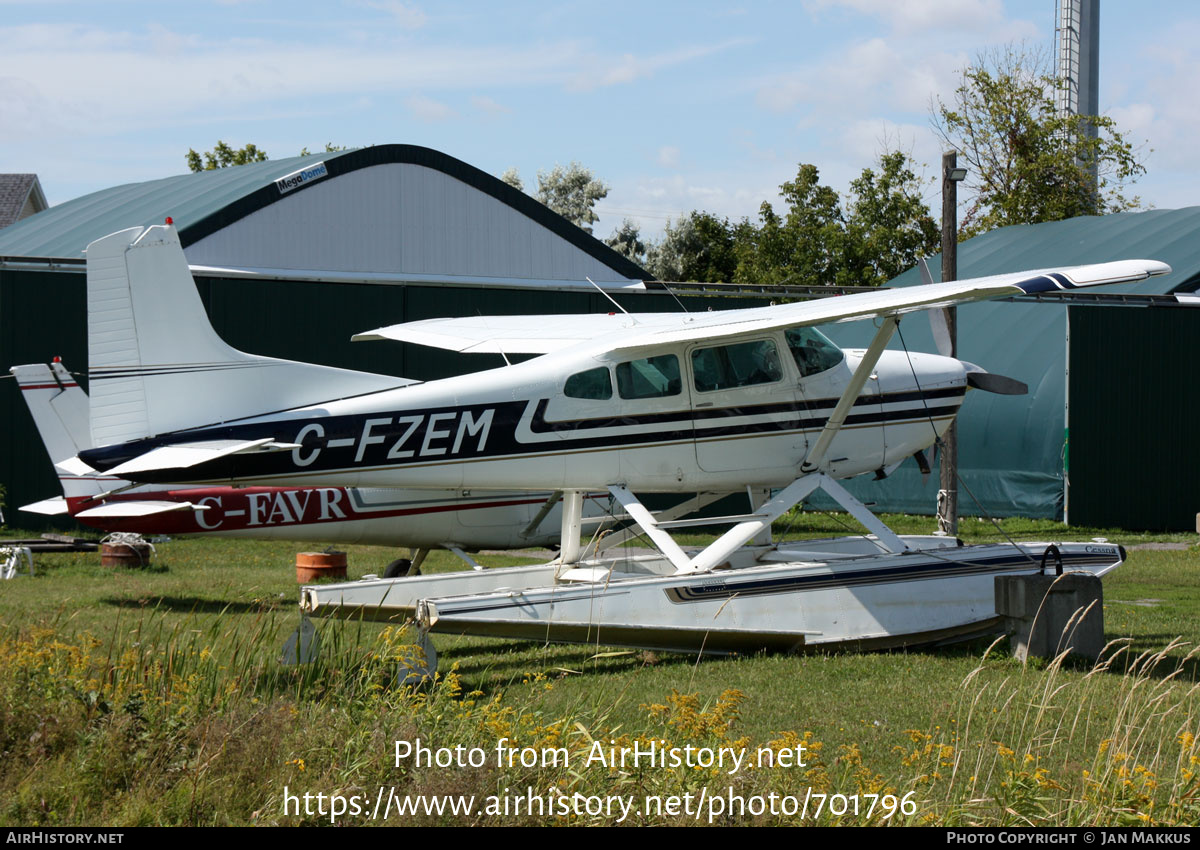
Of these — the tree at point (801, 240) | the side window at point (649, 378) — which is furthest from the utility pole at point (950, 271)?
the tree at point (801, 240)

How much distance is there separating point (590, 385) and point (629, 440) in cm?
61

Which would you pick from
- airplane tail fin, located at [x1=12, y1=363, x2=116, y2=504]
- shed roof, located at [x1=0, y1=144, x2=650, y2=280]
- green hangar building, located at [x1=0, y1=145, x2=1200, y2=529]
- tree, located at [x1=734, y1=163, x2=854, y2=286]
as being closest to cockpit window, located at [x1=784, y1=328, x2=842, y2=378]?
airplane tail fin, located at [x1=12, y1=363, x2=116, y2=504]

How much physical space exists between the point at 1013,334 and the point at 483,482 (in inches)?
734

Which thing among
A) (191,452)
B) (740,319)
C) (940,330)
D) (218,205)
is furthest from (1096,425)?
(191,452)

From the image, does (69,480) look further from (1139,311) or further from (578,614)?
(1139,311)

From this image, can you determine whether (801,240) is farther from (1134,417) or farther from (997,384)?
(997,384)

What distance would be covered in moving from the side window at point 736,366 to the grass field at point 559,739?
276cm

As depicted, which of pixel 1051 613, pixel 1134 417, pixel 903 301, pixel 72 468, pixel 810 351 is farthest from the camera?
pixel 1134 417

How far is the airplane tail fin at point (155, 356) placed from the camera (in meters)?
9.49

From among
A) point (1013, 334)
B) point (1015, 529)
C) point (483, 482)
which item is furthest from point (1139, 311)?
point (483, 482)

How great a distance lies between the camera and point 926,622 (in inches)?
412

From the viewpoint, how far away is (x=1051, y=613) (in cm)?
973

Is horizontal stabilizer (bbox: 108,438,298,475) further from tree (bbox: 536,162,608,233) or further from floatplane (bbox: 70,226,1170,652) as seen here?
tree (bbox: 536,162,608,233)

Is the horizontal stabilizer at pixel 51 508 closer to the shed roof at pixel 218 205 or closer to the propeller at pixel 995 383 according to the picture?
the shed roof at pixel 218 205
